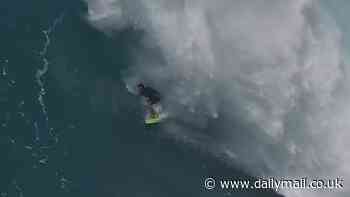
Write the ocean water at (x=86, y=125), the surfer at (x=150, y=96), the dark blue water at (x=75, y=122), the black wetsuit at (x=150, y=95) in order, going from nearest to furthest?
the dark blue water at (x=75, y=122)
the ocean water at (x=86, y=125)
the surfer at (x=150, y=96)
the black wetsuit at (x=150, y=95)

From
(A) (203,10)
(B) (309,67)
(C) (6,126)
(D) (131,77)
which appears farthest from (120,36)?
(B) (309,67)

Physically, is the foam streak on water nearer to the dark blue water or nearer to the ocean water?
the ocean water

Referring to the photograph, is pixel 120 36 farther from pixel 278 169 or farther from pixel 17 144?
pixel 278 169

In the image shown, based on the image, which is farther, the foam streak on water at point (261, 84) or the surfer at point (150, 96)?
the surfer at point (150, 96)

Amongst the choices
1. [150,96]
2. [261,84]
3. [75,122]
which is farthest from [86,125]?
[261,84]

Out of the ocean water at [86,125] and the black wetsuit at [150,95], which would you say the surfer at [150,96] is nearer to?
the black wetsuit at [150,95]

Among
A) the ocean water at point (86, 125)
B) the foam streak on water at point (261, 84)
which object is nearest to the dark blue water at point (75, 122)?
the ocean water at point (86, 125)
